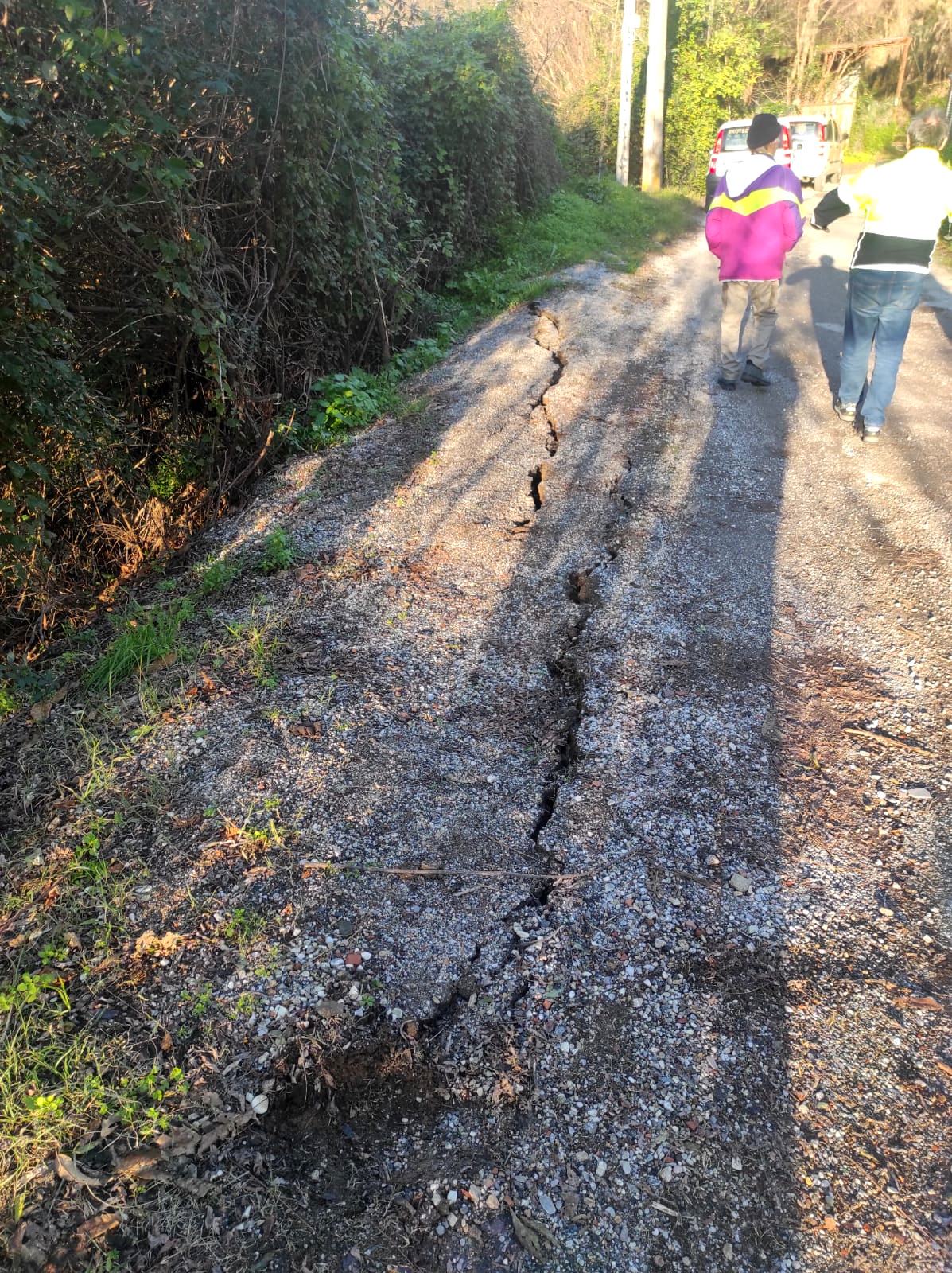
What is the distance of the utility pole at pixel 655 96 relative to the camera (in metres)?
15.3

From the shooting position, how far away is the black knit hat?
222 inches

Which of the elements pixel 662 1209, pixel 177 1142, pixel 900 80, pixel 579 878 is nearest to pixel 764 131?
pixel 579 878

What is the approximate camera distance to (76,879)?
2.46 metres

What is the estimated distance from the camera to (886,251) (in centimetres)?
512

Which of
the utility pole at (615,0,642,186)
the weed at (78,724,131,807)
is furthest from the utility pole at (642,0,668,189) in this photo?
the weed at (78,724,131,807)

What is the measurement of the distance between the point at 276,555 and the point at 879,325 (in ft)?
13.6

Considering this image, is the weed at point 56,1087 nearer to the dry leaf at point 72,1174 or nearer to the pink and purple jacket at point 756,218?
the dry leaf at point 72,1174

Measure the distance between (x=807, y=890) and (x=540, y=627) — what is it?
162 centimetres

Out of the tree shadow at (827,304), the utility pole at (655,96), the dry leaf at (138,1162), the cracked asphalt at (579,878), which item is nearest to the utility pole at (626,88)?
the utility pole at (655,96)

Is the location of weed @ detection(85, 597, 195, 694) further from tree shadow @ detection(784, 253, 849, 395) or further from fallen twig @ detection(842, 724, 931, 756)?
tree shadow @ detection(784, 253, 849, 395)

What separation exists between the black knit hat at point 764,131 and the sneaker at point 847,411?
184cm

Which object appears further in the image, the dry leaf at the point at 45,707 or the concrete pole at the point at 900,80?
the concrete pole at the point at 900,80

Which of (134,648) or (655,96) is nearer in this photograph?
(134,648)

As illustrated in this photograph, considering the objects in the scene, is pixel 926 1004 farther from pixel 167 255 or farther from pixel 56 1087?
pixel 167 255
